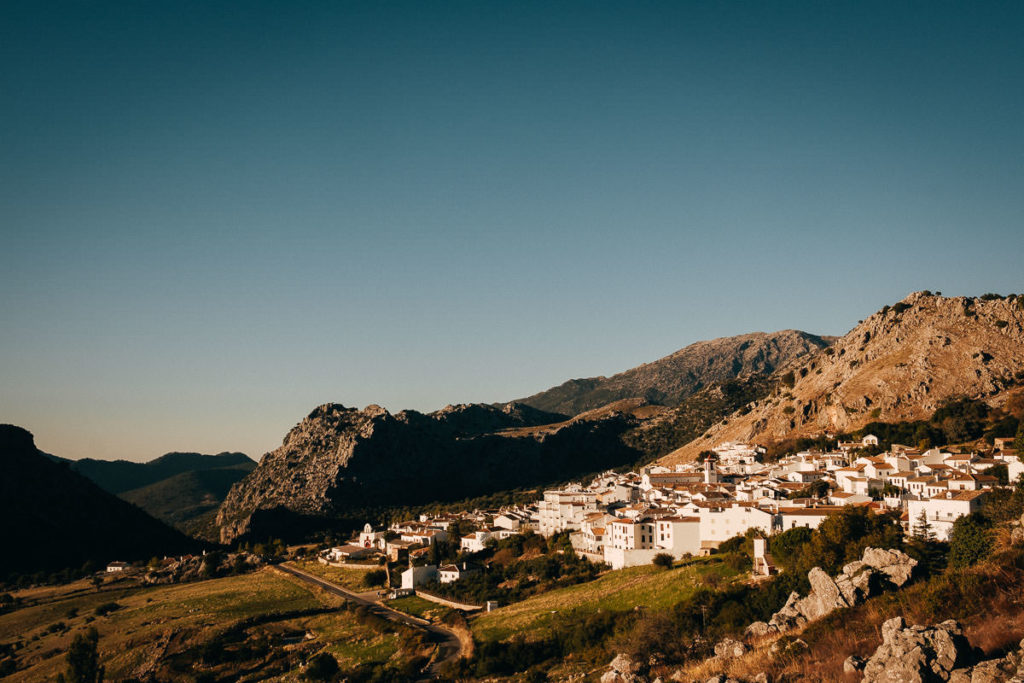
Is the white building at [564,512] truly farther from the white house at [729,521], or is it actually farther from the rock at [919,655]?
the rock at [919,655]

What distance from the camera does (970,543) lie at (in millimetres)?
28844

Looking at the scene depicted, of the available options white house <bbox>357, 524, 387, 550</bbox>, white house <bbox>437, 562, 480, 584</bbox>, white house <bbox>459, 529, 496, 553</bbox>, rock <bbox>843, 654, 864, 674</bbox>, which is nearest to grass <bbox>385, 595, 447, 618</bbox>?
white house <bbox>437, 562, 480, 584</bbox>

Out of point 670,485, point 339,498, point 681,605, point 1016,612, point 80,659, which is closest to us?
point 1016,612

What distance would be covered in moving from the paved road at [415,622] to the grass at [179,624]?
166cm

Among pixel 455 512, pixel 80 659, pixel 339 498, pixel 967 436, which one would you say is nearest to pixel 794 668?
pixel 80 659

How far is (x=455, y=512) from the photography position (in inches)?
4338

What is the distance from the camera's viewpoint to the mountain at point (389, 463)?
131 metres

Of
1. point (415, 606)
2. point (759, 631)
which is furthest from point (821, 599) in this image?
point (415, 606)

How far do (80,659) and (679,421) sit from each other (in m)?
136

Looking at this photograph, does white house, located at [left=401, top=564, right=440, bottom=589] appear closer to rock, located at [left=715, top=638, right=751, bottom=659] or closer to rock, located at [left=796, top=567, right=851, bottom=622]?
rock, located at [left=715, top=638, right=751, bottom=659]

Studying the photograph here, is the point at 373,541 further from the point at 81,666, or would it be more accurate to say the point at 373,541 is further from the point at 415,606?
the point at 81,666

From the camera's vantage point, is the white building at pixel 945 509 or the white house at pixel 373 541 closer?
the white building at pixel 945 509

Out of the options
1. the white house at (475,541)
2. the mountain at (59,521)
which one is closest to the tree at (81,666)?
the white house at (475,541)

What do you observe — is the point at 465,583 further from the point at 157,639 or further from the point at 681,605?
the point at 681,605
